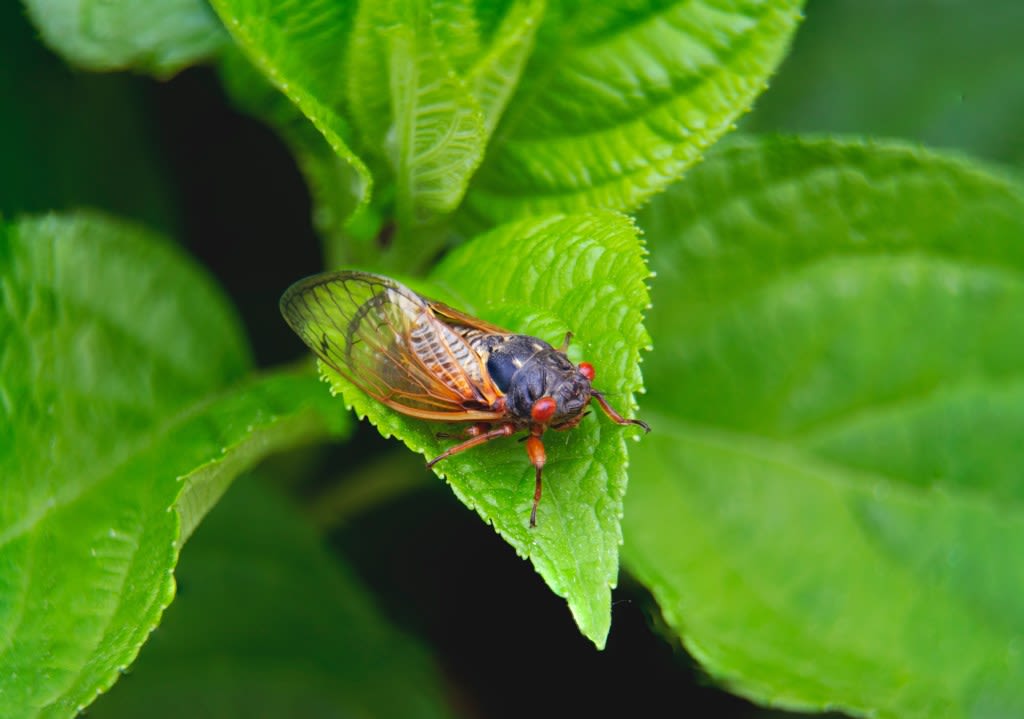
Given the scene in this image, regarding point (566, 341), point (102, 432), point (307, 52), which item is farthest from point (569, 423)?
point (102, 432)

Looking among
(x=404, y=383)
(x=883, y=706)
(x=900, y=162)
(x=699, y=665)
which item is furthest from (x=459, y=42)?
(x=883, y=706)

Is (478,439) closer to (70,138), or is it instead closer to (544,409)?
(544,409)

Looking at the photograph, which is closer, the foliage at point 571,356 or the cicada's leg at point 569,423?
the foliage at point 571,356

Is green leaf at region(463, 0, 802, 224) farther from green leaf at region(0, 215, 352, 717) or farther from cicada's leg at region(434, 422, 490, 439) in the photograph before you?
green leaf at region(0, 215, 352, 717)

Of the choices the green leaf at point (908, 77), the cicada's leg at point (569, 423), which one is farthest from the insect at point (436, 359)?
the green leaf at point (908, 77)

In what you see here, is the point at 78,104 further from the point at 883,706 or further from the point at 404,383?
the point at 883,706

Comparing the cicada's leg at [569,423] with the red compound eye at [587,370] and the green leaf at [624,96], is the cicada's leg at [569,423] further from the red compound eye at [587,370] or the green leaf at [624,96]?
the green leaf at [624,96]
